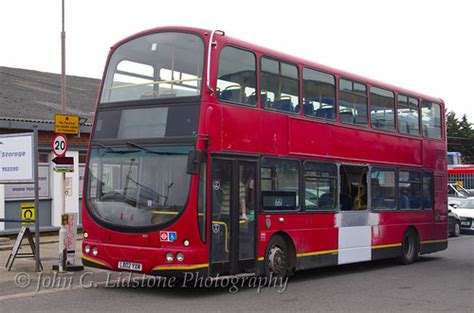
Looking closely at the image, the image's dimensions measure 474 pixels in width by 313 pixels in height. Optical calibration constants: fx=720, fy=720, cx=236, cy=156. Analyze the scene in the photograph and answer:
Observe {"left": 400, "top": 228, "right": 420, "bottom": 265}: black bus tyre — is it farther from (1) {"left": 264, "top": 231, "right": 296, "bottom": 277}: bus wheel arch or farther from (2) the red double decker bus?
(1) {"left": 264, "top": 231, "right": 296, "bottom": 277}: bus wheel arch

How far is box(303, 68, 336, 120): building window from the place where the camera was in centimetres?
1373

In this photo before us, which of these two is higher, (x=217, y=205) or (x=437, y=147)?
(x=437, y=147)

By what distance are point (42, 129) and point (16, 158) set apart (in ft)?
20.5

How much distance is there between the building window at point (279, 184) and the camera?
12.5 m

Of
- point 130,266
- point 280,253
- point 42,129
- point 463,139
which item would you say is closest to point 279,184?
point 280,253

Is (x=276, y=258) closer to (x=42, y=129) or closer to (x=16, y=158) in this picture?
(x=16, y=158)

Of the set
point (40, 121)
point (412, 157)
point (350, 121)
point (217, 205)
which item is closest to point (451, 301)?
point (217, 205)

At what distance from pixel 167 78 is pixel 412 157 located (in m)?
7.88

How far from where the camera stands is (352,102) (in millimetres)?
15211

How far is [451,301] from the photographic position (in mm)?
11227

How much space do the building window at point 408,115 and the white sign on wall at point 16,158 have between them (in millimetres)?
8356

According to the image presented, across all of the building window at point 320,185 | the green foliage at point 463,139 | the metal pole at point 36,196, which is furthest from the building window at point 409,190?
the green foliage at point 463,139

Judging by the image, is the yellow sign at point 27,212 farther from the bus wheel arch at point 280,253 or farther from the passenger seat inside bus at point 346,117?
the passenger seat inside bus at point 346,117

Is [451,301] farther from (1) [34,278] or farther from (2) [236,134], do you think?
(1) [34,278]
